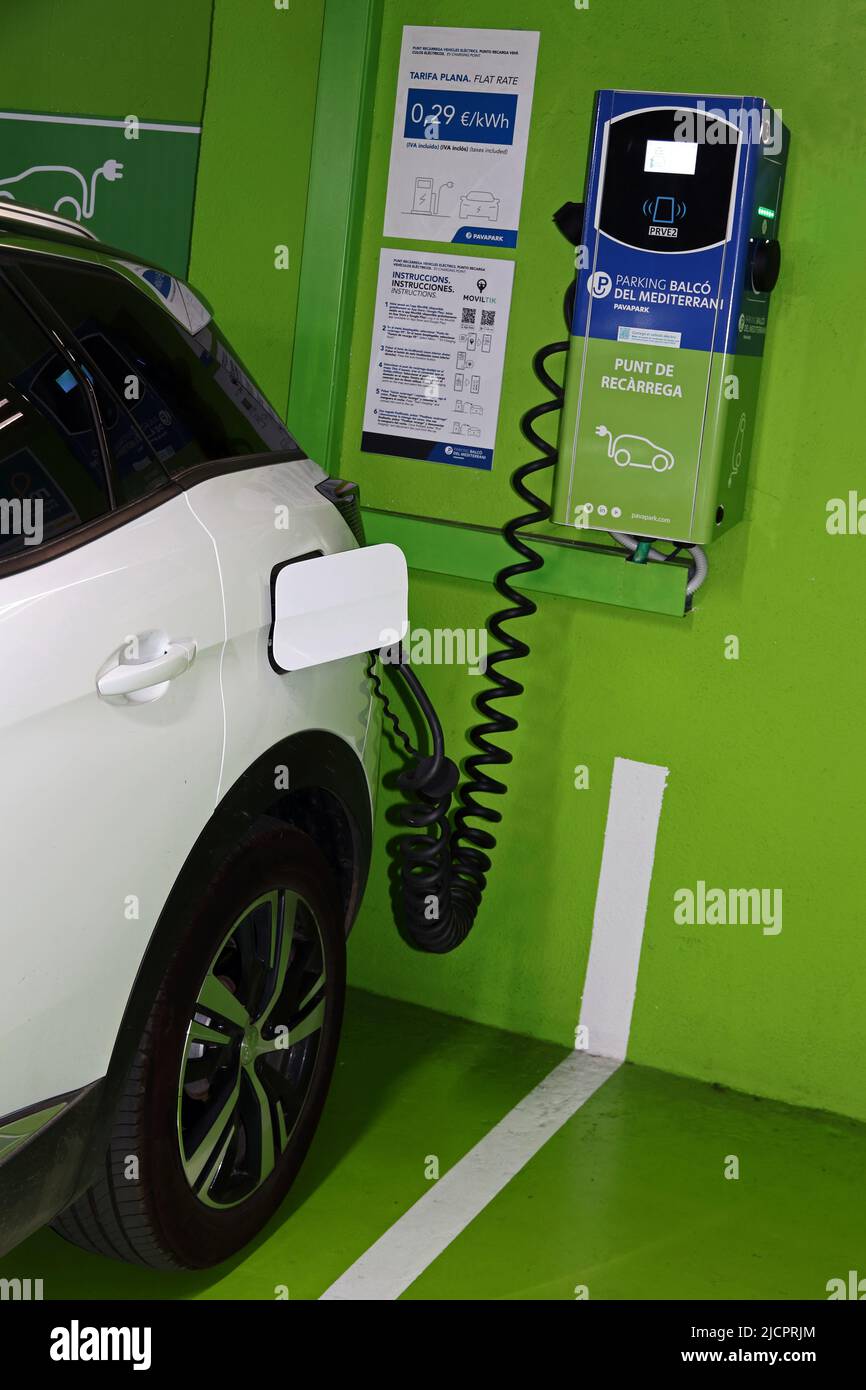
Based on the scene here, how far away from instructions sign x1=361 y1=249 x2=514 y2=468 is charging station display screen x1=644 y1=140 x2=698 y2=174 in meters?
0.54

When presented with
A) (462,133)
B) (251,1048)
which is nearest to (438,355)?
(462,133)

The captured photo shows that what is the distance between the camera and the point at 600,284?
3014 millimetres

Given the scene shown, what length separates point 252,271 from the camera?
3.58m

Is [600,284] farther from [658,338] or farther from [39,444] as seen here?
[39,444]

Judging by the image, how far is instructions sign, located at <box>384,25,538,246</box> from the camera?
10.8 ft

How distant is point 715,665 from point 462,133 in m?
1.40

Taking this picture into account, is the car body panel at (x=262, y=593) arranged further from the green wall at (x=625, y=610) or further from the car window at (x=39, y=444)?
the green wall at (x=625, y=610)

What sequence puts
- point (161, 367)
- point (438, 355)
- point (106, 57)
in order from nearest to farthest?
1. point (161, 367)
2. point (438, 355)
3. point (106, 57)

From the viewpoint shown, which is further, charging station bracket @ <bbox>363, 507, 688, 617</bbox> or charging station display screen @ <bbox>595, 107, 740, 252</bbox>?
charging station bracket @ <bbox>363, 507, 688, 617</bbox>

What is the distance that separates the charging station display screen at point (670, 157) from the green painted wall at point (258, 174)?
967 mm

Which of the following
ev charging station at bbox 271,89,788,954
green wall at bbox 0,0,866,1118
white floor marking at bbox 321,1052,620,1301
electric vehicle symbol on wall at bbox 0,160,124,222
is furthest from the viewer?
electric vehicle symbol on wall at bbox 0,160,124,222

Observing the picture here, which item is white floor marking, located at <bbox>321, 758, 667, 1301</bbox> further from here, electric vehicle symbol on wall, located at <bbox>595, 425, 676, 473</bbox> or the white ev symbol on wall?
the white ev symbol on wall

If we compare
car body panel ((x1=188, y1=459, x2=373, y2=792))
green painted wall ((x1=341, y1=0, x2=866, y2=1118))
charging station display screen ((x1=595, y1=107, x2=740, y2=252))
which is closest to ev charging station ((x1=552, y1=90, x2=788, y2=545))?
charging station display screen ((x1=595, y1=107, x2=740, y2=252))
